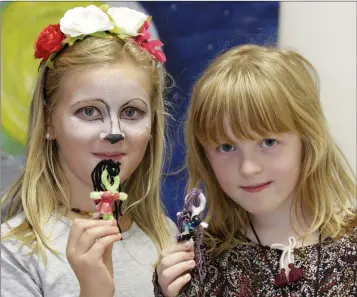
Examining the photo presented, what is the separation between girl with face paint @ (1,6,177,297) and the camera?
102cm

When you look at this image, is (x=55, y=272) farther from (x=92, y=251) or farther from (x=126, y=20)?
(x=126, y=20)

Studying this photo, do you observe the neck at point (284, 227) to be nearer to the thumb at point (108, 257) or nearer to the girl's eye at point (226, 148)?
the girl's eye at point (226, 148)

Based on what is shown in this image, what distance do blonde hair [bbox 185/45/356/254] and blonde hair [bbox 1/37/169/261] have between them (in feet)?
0.34

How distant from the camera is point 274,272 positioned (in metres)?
1.00

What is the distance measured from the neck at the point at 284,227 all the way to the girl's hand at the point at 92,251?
28cm

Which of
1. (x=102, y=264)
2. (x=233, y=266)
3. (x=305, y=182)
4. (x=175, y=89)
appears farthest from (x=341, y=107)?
(x=102, y=264)

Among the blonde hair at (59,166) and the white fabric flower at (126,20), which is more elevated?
the white fabric flower at (126,20)

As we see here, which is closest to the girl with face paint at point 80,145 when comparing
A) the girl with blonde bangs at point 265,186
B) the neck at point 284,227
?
the girl with blonde bangs at point 265,186

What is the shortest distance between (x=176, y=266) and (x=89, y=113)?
30 cm

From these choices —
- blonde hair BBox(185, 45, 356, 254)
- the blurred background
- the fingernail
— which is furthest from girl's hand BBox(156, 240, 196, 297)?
the blurred background

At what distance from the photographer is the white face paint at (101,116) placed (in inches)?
39.9

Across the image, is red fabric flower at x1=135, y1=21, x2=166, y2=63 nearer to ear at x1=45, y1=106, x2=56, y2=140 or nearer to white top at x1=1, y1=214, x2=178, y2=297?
ear at x1=45, y1=106, x2=56, y2=140

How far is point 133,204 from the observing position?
1.13 metres

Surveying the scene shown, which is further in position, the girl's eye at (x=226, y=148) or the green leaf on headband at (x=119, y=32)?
the green leaf on headband at (x=119, y=32)
